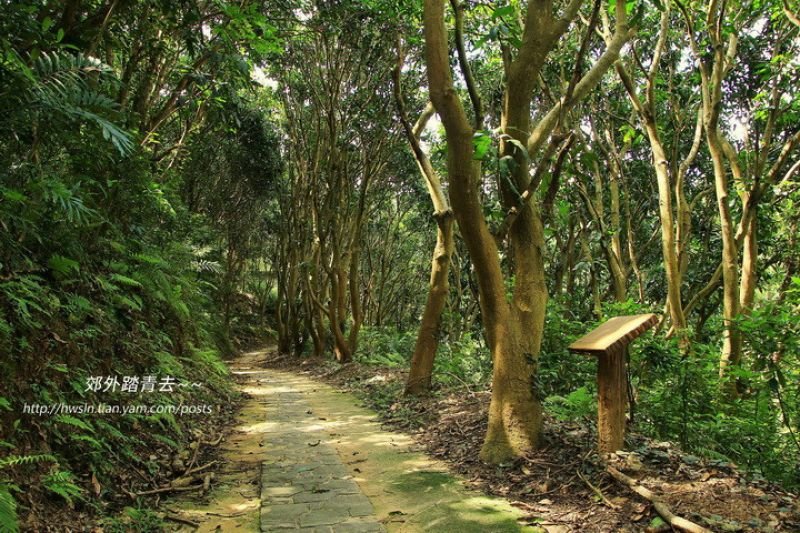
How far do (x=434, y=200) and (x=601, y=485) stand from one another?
5.13 metres

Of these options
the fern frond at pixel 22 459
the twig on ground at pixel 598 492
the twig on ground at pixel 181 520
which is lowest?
the twig on ground at pixel 598 492

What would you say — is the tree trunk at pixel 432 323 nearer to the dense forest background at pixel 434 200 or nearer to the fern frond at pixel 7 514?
the dense forest background at pixel 434 200

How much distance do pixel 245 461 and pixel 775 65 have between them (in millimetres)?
9260

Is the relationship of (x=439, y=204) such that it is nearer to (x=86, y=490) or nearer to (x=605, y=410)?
(x=605, y=410)

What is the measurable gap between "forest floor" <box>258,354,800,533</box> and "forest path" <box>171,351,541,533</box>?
114mm

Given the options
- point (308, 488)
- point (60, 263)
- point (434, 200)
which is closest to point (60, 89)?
point (60, 263)

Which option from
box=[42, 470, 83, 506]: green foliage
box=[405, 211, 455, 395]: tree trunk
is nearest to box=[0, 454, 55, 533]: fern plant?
box=[42, 470, 83, 506]: green foliage

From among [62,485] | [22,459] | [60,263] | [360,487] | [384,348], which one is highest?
[60,263]

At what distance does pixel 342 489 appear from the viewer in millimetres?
4473

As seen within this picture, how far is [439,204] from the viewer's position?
8219mm

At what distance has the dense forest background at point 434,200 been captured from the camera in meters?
4.14

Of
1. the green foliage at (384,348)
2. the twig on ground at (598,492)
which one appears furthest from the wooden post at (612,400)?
the green foliage at (384,348)

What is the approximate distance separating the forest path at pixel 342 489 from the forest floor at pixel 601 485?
0.37 ft

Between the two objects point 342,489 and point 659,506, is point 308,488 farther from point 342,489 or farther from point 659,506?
point 659,506
